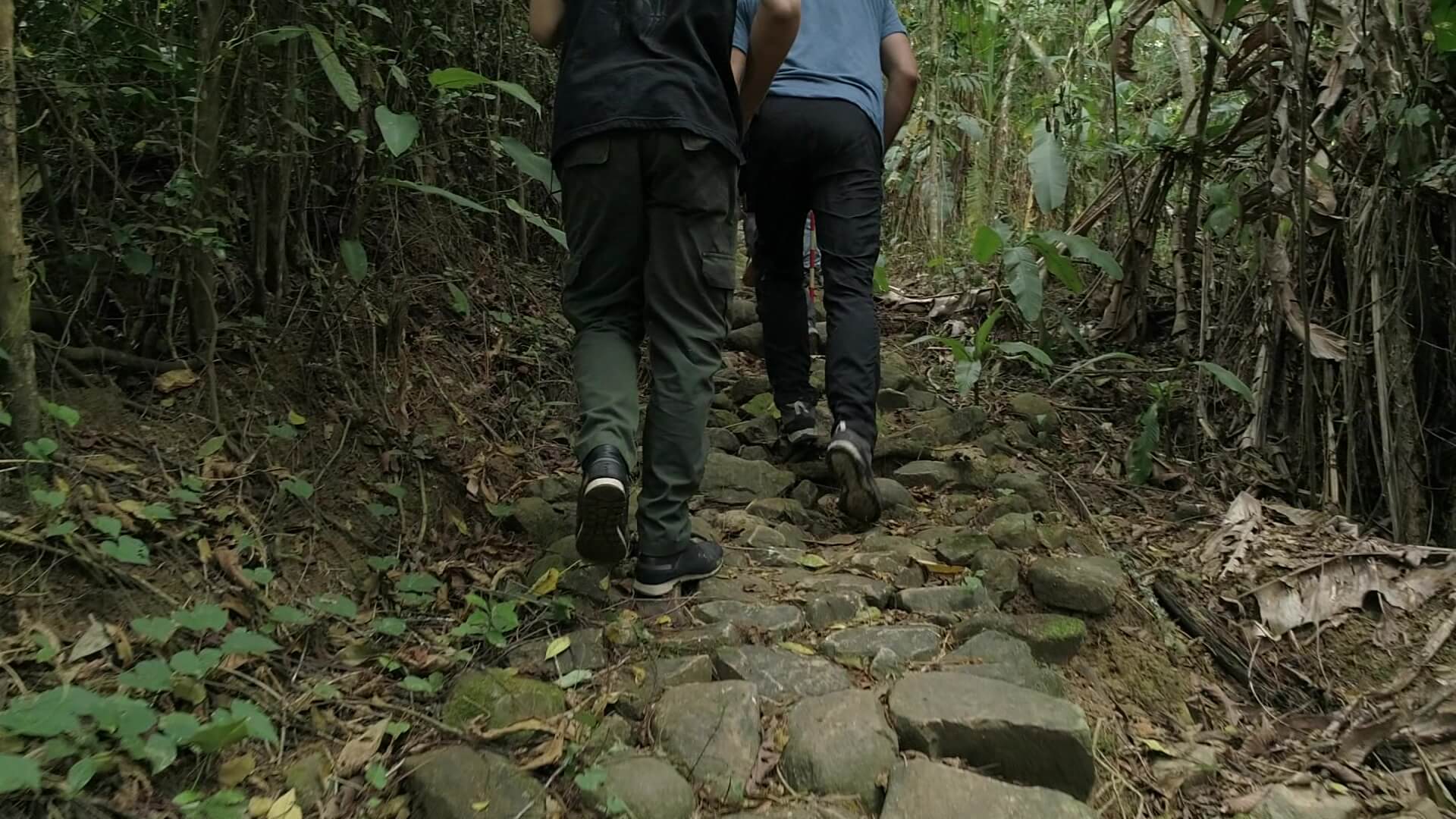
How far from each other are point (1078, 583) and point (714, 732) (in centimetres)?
106

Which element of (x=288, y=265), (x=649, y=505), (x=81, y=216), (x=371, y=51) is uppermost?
(x=371, y=51)

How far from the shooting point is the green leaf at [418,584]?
2.01 m

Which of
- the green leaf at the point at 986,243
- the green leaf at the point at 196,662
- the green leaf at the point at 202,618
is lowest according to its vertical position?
the green leaf at the point at 196,662

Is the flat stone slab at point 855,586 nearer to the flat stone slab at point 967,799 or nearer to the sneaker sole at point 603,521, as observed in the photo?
the sneaker sole at point 603,521

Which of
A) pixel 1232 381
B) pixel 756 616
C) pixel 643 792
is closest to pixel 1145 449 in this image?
pixel 1232 381

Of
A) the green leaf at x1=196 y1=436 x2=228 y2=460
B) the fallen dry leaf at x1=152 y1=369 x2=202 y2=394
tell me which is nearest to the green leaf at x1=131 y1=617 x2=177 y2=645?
the green leaf at x1=196 y1=436 x2=228 y2=460

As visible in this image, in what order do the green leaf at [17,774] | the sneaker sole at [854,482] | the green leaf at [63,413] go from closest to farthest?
the green leaf at [17,774]
the green leaf at [63,413]
the sneaker sole at [854,482]

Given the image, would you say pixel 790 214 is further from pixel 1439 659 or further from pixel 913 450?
pixel 1439 659

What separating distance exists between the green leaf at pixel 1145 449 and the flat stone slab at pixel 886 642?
1.48m

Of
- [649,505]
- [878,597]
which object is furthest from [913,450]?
[649,505]

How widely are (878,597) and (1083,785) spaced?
0.69 metres

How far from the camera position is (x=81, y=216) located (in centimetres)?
226

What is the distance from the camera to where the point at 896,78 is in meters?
3.06

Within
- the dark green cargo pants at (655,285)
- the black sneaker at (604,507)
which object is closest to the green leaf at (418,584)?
the black sneaker at (604,507)
